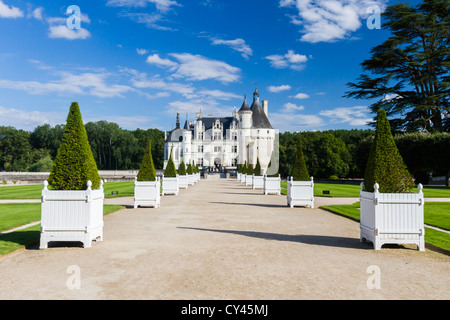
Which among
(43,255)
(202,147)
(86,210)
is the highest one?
(202,147)

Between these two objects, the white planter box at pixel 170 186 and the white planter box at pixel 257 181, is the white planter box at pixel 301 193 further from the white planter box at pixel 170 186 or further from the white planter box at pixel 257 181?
the white planter box at pixel 257 181

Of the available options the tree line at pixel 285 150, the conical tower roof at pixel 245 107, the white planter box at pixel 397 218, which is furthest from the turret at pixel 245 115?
the white planter box at pixel 397 218

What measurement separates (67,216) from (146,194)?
9066 mm

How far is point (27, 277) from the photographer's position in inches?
223

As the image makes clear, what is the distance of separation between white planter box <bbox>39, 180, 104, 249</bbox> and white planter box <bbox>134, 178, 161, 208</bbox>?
352 inches

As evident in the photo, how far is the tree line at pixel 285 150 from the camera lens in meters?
38.2

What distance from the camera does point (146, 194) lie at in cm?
1711

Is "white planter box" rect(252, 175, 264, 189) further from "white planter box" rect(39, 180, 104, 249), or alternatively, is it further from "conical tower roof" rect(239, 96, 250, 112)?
"conical tower roof" rect(239, 96, 250, 112)

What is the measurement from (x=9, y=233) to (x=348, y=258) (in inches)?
341

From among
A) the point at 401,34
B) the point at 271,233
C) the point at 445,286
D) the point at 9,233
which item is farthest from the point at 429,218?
the point at 401,34

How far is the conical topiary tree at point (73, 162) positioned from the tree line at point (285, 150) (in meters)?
37.7
